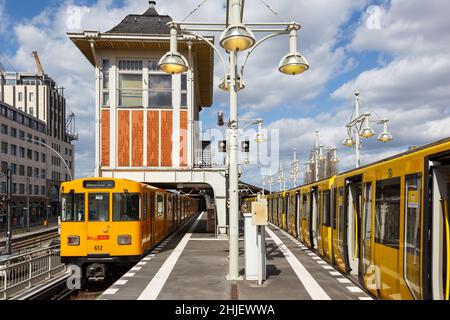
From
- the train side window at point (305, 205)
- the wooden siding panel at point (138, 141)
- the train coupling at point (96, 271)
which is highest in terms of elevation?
the wooden siding panel at point (138, 141)

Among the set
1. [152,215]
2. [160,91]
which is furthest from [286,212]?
[152,215]

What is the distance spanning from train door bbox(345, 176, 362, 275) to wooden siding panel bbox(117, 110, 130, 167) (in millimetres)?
16798

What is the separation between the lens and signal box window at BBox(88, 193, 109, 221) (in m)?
13.5

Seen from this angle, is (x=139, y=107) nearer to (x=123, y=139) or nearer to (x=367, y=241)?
(x=123, y=139)

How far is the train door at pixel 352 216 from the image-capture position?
1052 centimetres

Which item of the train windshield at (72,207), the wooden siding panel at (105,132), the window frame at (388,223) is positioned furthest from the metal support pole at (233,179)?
the wooden siding panel at (105,132)

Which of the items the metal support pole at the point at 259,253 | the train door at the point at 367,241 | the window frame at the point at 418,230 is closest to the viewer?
the window frame at the point at 418,230

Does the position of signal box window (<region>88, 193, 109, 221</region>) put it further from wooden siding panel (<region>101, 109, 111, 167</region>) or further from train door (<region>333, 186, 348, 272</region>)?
wooden siding panel (<region>101, 109, 111, 167</region>)

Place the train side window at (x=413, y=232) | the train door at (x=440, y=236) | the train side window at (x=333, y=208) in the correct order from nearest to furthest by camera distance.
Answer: the train door at (x=440, y=236)
the train side window at (x=413, y=232)
the train side window at (x=333, y=208)

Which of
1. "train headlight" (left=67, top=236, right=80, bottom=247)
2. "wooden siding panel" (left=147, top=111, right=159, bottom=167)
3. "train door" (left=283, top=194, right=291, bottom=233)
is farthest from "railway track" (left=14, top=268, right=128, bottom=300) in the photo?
"train door" (left=283, top=194, right=291, bottom=233)

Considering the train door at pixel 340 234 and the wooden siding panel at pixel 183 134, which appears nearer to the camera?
the train door at pixel 340 234

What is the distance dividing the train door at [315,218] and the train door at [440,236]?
9.31 meters

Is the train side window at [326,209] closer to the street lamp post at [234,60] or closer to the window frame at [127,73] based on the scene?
the street lamp post at [234,60]

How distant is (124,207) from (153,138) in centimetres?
1189
